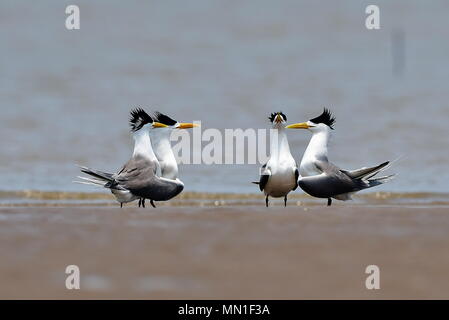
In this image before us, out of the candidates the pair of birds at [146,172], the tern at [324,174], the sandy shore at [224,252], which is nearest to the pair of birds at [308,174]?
the tern at [324,174]

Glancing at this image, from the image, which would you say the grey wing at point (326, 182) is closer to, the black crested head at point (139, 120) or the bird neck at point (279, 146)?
the bird neck at point (279, 146)

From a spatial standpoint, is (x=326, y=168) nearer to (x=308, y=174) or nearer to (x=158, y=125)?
(x=308, y=174)

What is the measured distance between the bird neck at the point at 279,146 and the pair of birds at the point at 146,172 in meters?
0.81

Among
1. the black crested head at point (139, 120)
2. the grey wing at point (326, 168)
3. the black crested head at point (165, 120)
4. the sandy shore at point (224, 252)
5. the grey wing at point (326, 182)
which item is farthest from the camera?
the black crested head at point (165, 120)

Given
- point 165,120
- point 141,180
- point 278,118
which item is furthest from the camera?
point 165,120

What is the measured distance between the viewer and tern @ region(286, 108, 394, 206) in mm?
8188

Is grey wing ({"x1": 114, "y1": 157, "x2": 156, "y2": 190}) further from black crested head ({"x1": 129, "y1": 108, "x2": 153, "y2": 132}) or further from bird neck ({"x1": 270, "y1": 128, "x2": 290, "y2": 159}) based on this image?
bird neck ({"x1": 270, "y1": 128, "x2": 290, "y2": 159})

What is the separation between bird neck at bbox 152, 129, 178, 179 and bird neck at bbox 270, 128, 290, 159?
0.83 meters

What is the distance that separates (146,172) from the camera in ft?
26.5

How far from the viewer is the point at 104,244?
6453 millimetres

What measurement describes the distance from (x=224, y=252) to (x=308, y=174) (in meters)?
2.24

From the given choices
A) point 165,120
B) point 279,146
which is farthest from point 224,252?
point 165,120

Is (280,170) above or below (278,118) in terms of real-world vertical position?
below

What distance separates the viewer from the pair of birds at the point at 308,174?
8.20 m
